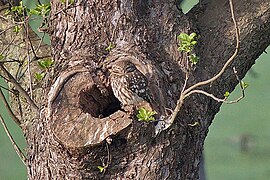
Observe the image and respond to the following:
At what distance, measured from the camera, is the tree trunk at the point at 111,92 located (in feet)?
4.62

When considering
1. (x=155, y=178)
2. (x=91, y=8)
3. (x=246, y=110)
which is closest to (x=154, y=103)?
(x=155, y=178)

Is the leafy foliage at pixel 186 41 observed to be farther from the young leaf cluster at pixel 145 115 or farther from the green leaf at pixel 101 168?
the green leaf at pixel 101 168

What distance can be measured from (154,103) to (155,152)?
0.11 meters

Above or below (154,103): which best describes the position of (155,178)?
below

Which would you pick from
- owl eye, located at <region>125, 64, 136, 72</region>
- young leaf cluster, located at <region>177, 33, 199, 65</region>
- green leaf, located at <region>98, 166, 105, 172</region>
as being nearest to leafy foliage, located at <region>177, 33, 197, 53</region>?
young leaf cluster, located at <region>177, 33, 199, 65</region>

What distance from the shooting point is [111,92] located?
4.76 ft

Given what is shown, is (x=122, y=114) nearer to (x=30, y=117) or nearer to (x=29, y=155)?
(x=29, y=155)

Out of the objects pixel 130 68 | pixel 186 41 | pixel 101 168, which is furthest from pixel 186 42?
pixel 101 168

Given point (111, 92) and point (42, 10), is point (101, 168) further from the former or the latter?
point (42, 10)

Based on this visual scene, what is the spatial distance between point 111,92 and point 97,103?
1.9 inches

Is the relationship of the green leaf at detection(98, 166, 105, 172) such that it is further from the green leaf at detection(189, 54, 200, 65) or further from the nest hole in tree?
the green leaf at detection(189, 54, 200, 65)

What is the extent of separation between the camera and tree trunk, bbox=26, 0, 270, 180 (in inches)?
55.4

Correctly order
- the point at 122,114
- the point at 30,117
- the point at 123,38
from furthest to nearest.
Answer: the point at 30,117 < the point at 123,38 < the point at 122,114

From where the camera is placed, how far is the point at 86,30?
5.00ft
